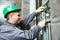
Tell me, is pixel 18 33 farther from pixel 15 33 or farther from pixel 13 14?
pixel 13 14

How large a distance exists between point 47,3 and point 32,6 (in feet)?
2.16

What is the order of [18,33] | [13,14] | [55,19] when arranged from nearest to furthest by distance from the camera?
[55,19] → [18,33] → [13,14]

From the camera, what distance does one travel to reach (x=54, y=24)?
89.7 inches

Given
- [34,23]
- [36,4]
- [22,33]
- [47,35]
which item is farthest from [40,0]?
[22,33]

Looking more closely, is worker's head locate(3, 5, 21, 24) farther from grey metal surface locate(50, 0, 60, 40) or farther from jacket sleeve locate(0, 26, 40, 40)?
grey metal surface locate(50, 0, 60, 40)

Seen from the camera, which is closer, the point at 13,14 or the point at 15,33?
the point at 15,33

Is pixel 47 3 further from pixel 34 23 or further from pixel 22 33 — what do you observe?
pixel 34 23

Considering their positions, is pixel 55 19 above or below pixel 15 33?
above

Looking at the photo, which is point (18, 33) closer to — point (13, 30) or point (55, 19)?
point (13, 30)

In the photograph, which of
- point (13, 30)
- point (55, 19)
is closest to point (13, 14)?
point (13, 30)

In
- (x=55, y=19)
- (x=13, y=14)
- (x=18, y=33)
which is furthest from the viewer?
(x=13, y=14)

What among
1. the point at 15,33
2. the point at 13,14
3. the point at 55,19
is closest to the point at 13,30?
the point at 15,33

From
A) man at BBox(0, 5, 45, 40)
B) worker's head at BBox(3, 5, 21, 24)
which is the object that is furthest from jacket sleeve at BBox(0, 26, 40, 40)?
worker's head at BBox(3, 5, 21, 24)

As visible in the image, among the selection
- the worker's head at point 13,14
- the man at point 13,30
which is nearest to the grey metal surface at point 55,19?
the man at point 13,30
